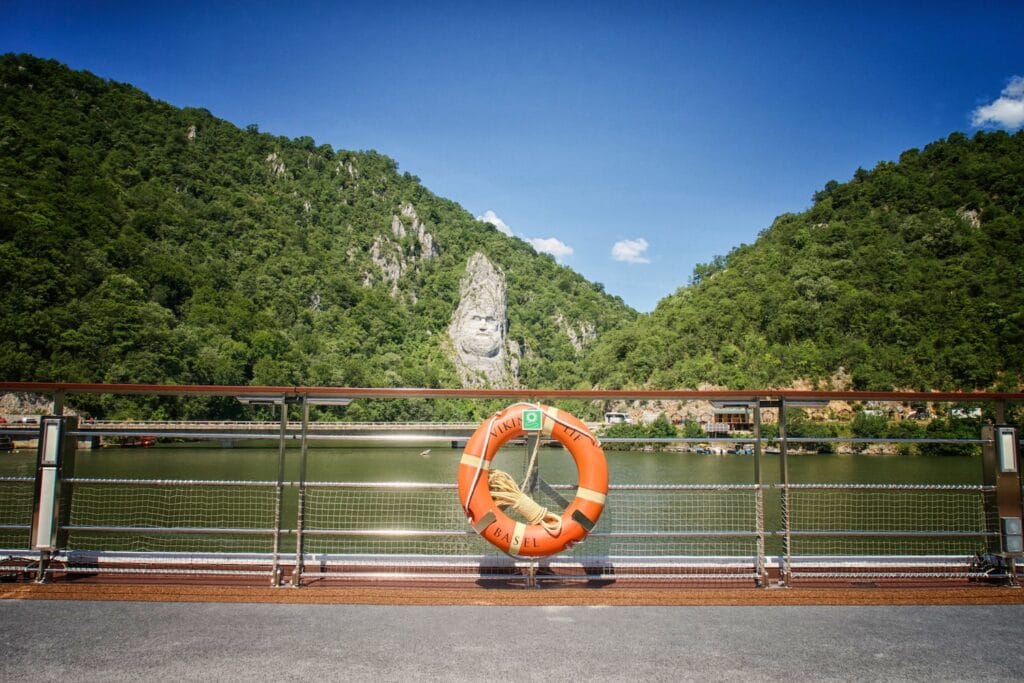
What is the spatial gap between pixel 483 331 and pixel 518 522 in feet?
323

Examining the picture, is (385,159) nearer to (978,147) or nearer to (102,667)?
(978,147)

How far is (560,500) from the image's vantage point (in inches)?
122

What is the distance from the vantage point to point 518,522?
10.4ft

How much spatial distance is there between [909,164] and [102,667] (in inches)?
3175

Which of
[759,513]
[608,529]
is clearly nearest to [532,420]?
[608,529]

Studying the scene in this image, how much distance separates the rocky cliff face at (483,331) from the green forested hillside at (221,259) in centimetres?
261

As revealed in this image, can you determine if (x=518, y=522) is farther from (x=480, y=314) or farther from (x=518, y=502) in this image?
(x=480, y=314)

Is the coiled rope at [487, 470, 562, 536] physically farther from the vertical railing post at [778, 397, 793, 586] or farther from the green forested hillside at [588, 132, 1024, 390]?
the green forested hillside at [588, 132, 1024, 390]

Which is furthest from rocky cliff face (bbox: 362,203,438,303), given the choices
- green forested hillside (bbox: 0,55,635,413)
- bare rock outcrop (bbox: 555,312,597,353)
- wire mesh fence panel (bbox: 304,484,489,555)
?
wire mesh fence panel (bbox: 304,484,489,555)

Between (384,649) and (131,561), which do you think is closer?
(384,649)

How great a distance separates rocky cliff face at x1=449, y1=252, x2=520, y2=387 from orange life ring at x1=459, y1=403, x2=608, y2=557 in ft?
304

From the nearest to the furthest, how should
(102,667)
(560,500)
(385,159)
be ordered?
1. (102,667)
2. (560,500)
3. (385,159)

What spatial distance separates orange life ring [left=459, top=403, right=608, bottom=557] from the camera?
120 inches

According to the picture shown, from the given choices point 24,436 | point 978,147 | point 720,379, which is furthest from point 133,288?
point 978,147
